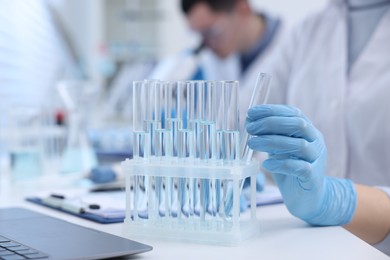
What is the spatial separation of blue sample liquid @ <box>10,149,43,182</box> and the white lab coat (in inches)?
37.9

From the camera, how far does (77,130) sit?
6.86 feet

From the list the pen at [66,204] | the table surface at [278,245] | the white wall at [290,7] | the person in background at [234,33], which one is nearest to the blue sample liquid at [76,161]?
the pen at [66,204]

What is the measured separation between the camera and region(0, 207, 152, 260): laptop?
897 mm

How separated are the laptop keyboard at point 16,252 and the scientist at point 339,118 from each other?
0.44m

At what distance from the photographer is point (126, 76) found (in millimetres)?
5273

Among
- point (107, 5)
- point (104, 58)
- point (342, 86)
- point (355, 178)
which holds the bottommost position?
point (355, 178)

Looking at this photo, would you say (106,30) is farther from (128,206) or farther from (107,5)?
(128,206)

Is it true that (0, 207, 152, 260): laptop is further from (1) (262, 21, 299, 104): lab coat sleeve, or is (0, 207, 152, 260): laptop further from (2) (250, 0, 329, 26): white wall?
(2) (250, 0, 329, 26): white wall

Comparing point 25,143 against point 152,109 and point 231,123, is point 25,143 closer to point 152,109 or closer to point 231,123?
point 152,109

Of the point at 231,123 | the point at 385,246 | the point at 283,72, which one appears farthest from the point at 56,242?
the point at 283,72

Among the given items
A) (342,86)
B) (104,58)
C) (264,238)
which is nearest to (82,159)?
(342,86)

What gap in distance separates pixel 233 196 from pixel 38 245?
338mm

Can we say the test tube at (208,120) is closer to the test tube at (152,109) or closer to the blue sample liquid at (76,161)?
the test tube at (152,109)

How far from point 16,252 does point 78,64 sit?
460cm
